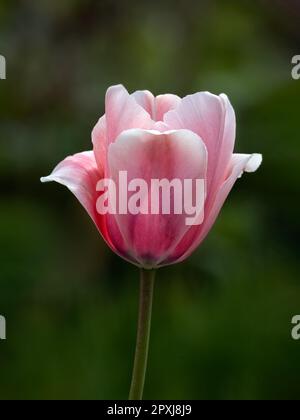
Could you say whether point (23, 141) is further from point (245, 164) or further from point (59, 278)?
point (245, 164)

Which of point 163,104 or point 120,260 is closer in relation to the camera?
point 163,104

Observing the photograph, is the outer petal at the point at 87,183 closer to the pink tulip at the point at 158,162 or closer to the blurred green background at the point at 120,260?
the pink tulip at the point at 158,162

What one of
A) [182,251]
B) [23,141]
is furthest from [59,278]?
[182,251]

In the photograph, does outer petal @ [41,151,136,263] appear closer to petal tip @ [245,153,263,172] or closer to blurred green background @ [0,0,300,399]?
petal tip @ [245,153,263,172]

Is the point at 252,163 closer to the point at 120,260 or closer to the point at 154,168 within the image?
the point at 154,168

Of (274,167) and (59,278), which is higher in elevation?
(274,167)

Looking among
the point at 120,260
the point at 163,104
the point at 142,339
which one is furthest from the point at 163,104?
the point at 120,260

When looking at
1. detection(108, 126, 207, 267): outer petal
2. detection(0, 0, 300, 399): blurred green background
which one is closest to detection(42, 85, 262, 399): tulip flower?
detection(108, 126, 207, 267): outer petal
